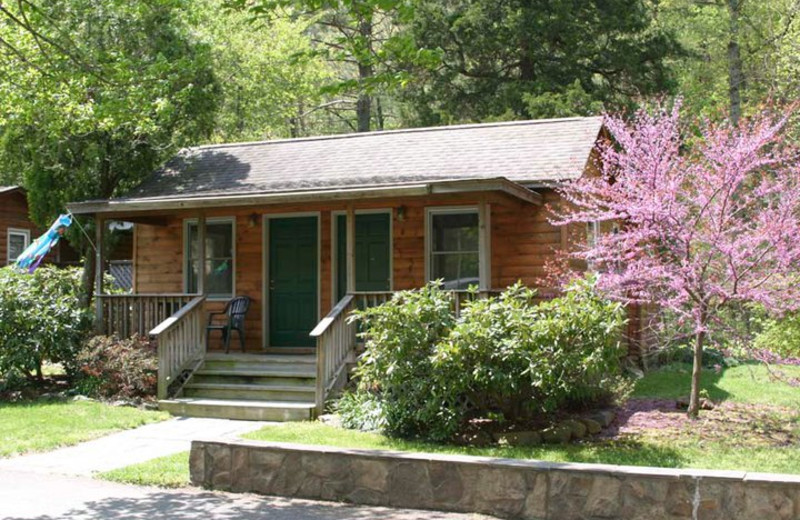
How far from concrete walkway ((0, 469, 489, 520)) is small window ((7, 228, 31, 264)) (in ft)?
61.3

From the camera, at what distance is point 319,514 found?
6.54 m

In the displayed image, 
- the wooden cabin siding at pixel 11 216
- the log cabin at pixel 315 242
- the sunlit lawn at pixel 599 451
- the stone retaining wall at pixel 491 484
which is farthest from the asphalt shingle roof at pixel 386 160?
the wooden cabin siding at pixel 11 216

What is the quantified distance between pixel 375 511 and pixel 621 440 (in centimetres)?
289

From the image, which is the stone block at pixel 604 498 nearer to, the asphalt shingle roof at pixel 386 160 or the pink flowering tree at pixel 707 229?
the pink flowering tree at pixel 707 229

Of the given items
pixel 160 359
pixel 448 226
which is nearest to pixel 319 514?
pixel 160 359

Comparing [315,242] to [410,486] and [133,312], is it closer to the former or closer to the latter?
[133,312]

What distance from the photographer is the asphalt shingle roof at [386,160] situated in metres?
12.7

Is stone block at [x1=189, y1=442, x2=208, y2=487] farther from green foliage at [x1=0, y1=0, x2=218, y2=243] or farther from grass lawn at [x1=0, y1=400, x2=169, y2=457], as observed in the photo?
green foliage at [x1=0, y1=0, x2=218, y2=243]

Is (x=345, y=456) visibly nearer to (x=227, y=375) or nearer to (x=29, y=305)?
(x=227, y=375)

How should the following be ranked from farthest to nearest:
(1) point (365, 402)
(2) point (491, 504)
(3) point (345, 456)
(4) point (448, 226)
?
1. (4) point (448, 226)
2. (1) point (365, 402)
3. (3) point (345, 456)
4. (2) point (491, 504)

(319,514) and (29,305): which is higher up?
(29,305)

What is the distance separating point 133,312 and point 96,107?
10.1ft

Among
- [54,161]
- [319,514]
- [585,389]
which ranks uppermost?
[54,161]

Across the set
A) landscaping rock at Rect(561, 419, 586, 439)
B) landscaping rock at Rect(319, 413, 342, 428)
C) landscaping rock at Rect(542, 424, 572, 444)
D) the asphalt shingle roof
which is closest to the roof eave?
the asphalt shingle roof
